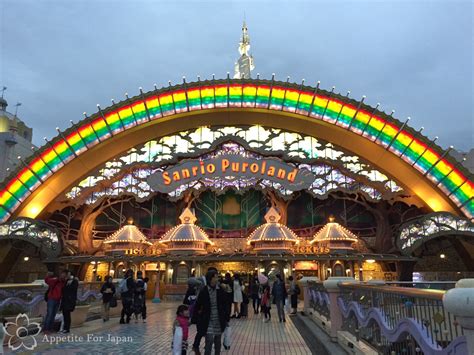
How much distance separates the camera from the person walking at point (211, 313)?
779cm

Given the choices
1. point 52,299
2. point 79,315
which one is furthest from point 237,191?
point 52,299

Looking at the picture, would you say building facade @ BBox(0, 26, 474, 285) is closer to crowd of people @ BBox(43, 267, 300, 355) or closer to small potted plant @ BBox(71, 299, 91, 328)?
crowd of people @ BBox(43, 267, 300, 355)

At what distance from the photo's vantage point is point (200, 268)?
106ft

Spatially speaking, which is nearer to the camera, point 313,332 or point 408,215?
point 313,332

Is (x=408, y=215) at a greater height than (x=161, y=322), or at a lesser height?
greater

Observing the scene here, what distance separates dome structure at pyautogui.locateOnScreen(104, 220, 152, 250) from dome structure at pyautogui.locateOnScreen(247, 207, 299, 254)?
8529 mm

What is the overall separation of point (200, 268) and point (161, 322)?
15977 mm

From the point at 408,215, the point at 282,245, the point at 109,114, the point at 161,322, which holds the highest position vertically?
the point at 109,114

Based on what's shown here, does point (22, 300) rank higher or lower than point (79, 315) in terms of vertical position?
higher

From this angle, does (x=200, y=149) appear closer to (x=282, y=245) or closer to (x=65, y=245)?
(x=282, y=245)

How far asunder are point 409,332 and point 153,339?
8.24m

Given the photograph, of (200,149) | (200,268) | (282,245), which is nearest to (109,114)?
(200,149)

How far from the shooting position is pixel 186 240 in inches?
1238

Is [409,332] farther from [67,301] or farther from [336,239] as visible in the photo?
[336,239]
